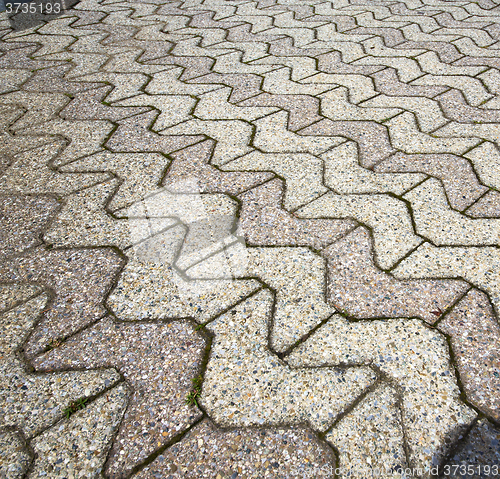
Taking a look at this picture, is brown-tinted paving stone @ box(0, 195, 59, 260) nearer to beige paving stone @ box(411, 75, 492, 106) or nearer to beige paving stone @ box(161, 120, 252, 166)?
beige paving stone @ box(161, 120, 252, 166)

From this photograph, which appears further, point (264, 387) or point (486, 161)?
point (486, 161)

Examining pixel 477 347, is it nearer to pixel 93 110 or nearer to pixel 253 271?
pixel 253 271

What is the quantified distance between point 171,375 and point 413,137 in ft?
6.01

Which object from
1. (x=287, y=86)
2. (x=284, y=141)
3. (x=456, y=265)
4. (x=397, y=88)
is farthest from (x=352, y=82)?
(x=456, y=265)

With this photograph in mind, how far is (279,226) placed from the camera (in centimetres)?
184

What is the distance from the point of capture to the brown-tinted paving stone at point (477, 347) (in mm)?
1222

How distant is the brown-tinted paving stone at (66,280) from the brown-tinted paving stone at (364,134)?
1.34 meters

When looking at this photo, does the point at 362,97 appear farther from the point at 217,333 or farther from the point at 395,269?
the point at 217,333

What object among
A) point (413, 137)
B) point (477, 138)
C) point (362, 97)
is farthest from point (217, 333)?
point (362, 97)

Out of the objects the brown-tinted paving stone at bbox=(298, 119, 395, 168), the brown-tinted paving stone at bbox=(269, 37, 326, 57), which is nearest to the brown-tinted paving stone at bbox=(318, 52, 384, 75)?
the brown-tinted paving stone at bbox=(269, 37, 326, 57)

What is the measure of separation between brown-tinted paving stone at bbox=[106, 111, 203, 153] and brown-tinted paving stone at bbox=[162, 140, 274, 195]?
0.45 ft

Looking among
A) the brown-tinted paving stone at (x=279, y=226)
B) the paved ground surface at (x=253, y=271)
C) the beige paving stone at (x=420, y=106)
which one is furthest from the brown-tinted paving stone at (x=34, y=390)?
the beige paving stone at (x=420, y=106)

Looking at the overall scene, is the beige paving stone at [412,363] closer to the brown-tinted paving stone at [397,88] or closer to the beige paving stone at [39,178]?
the beige paving stone at [39,178]

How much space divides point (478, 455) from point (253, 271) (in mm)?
889
